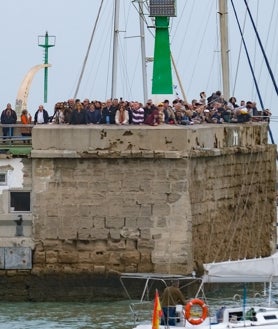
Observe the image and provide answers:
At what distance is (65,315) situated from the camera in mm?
48875

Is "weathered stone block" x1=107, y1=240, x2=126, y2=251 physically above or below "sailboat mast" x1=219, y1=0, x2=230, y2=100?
below

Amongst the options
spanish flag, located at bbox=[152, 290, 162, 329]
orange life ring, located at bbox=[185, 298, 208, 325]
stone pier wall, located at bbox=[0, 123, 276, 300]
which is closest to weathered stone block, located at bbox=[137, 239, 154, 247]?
stone pier wall, located at bbox=[0, 123, 276, 300]

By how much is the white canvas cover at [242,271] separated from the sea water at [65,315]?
3107 mm

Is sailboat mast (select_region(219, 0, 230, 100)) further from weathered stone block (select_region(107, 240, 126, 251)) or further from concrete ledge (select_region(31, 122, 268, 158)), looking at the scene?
weathered stone block (select_region(107, 240, 126, 251))

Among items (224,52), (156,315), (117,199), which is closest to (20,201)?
(117,199)

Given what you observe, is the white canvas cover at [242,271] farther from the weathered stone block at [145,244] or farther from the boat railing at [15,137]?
the boat railing at [15,137]

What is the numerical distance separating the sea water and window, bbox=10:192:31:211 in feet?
7.44

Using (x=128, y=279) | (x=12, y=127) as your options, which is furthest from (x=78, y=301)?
(x=12, y=127)

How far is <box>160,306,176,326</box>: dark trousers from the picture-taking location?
140ft

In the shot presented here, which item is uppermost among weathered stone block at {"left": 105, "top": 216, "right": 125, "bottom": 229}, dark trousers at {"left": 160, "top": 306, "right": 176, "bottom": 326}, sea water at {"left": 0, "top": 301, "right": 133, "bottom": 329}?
weathered stone block at {"left": 105, "top": 216, "right": 125, "bottom": 229}

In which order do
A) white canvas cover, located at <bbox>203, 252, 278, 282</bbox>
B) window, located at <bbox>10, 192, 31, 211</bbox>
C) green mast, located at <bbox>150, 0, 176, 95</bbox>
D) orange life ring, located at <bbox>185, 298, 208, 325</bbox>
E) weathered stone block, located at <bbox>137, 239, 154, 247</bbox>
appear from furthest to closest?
green mast, located at <bbox>150, 0, 176, 95</bbox>
window, located at <bbox>10, 192, 31, 211</bbox>
weathered stone block, located at <bbox>137, 239, 154, 247</bbox>
white canvas cover, located at <bbox>203, 252, 278, 282</bbox>
orange life ring, located at <bbox>185, 298, 208, 325</bbox>

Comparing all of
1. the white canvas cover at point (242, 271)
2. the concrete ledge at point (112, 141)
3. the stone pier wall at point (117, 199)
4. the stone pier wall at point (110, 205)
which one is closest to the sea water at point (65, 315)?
the stone pier wall at point (110, 205)

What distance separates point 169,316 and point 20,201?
9.55 m

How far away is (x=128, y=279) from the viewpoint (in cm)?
5050
